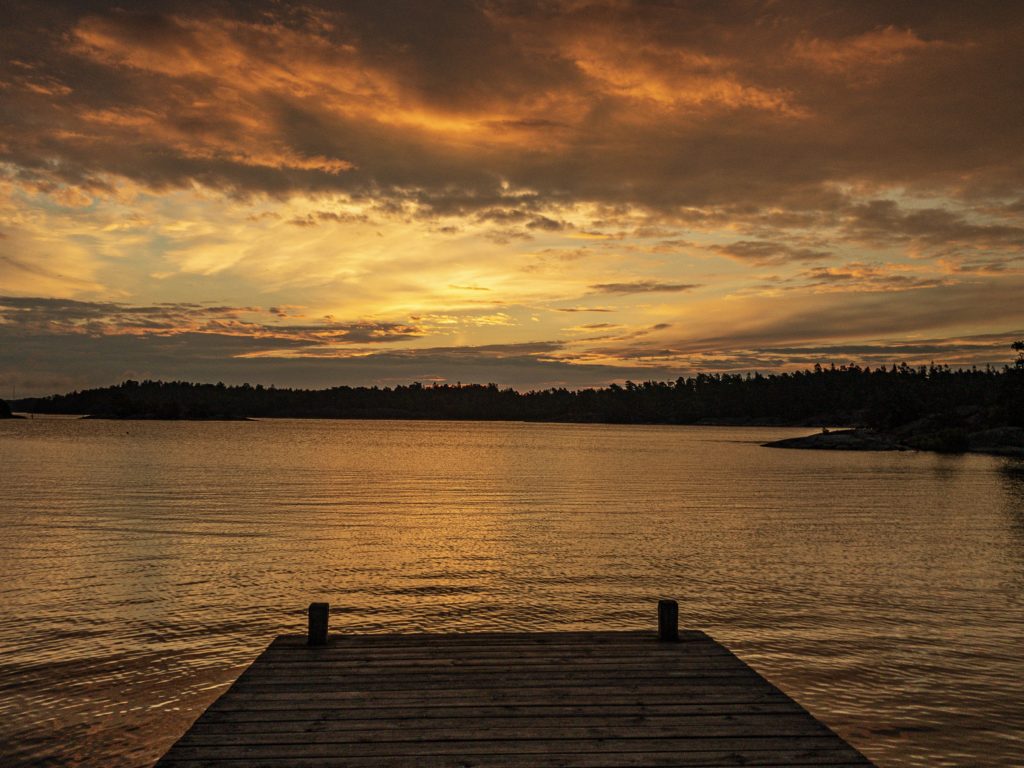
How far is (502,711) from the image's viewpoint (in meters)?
9.99

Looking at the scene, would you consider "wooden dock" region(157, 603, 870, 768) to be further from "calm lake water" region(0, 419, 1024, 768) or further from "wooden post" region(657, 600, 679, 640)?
"calm lake water" region(0, 419, 1024, 768)

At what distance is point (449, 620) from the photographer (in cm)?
2027

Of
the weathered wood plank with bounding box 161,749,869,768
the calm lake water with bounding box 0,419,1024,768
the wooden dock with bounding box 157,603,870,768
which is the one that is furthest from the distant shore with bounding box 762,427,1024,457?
the weathered wood plank with bounding box 161,749,869,768

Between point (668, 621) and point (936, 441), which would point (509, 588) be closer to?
point (668, 621)

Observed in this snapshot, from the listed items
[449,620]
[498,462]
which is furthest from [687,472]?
[449,620]

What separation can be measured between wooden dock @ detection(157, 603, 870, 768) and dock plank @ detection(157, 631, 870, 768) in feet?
0.08

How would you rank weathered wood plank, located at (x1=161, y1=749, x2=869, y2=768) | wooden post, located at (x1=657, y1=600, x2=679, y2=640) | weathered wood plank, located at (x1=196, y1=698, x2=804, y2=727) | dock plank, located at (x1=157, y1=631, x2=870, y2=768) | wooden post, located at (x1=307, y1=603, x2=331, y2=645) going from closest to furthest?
weathered wood plank, located at (x1=161, y1=749, x2=869, y2=768) < dock plank, located at (x1=157, y1=631, x2=870, y2=768) < weathered wood plank, located at (x1=196, y1=698, x2=804, y2=727) < wooden post, located at (x1=307, y1=603, x2=331, y2=645) < wooden post, located at (x1=657, y1=600, x2=679, y2=640)

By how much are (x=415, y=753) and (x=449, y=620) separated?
38.7ft

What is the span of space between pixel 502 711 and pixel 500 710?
0.04 m

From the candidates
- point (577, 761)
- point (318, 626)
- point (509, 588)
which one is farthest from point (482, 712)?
point (509, 588)

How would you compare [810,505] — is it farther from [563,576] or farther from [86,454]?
[86,454]

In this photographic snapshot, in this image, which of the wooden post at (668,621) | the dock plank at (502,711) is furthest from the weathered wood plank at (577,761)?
the wooden post at (668,621)

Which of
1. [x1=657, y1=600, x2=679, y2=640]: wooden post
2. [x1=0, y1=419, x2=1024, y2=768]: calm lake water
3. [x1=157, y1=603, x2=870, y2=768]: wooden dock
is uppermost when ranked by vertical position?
[x1=657, y1=600, x2=679, y2=640]: wooden post

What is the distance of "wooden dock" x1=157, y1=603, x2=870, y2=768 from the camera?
866 cm
